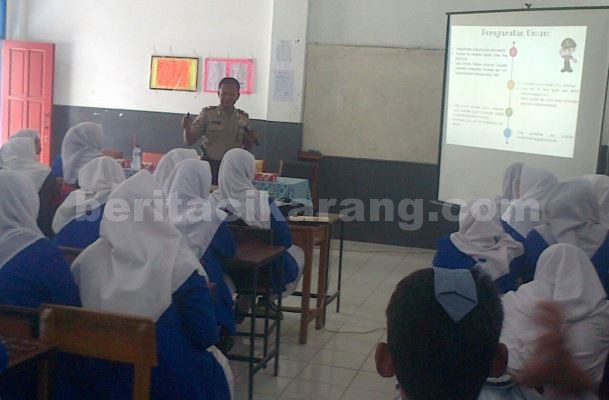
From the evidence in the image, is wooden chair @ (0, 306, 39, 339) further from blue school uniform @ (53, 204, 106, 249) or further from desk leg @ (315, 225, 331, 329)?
desk leg @ (315, 225, 331, 329)

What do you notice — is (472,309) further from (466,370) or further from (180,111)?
(180,111)

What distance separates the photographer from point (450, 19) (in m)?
6.85

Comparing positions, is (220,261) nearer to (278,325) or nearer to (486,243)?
(278,325)

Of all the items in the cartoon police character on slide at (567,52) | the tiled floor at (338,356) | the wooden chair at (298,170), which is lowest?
the tiled floor at (338,356)

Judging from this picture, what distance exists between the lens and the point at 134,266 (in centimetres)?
227

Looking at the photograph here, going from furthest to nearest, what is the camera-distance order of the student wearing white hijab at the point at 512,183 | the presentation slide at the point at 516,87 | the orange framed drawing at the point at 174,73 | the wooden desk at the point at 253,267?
1. the orange framed drawing at the point at 174,73
2. the presentation slide at the point at 516,87
3. the student wearing white hijab at the point at 512,183
4. the wooden desk at the point at 253,267

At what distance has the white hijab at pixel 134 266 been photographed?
2.24 metres

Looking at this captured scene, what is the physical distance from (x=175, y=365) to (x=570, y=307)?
1319 mm

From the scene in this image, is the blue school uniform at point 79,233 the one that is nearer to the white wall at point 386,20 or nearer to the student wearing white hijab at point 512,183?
the student wearing white hijab at point 512,183

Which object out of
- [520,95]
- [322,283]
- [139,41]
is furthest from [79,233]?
[139,41]

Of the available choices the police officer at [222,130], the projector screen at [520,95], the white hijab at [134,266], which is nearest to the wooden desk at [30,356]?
the white hijab at [134,266]

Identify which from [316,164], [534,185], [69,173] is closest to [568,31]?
[534,185]

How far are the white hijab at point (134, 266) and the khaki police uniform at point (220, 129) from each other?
4365 millimetres

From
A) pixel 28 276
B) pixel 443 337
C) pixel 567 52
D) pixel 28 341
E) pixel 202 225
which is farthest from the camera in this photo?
pixel 567 52
